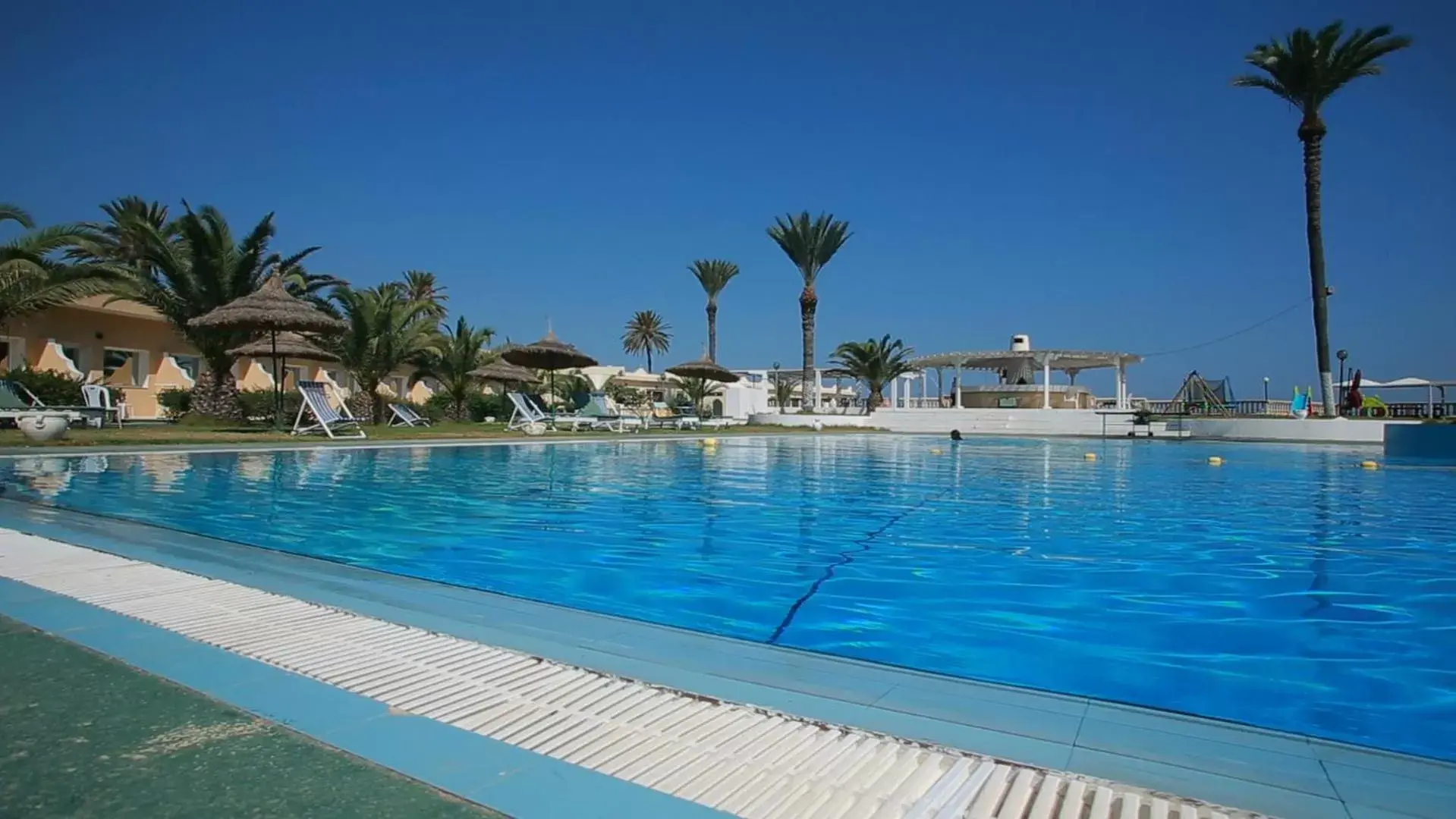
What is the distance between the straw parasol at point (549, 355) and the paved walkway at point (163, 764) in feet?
66.4

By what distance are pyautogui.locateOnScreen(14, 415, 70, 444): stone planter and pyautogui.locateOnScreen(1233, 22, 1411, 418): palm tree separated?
30403mm

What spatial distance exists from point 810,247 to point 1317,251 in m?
19.0

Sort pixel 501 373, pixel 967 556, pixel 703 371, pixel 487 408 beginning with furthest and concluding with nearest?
pixel 487 408 → pixel 703 371 → pixel 501 373 → pixel 967 556

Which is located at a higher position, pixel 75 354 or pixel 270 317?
pixel 270 317

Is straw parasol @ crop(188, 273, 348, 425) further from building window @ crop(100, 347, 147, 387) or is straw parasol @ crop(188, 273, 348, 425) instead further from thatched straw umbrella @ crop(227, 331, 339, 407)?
building window @ crop(100, 347, 147, 387)

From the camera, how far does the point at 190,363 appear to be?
28.5 meters

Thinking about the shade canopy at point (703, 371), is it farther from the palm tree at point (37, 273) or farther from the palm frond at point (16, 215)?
the palm frond at point (16, 215)

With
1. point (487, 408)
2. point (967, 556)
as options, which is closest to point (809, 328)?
point (487, 408)

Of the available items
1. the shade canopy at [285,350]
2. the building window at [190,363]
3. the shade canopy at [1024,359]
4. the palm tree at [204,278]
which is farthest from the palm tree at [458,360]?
the shade canopy at [1024,359]

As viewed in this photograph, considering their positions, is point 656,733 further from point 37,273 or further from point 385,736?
point 37,273

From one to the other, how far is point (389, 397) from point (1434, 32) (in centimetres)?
3355

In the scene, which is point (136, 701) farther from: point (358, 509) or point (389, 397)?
point (389, 397)

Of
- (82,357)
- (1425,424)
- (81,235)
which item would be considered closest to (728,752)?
(1425,424)

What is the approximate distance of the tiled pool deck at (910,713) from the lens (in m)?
1.87
